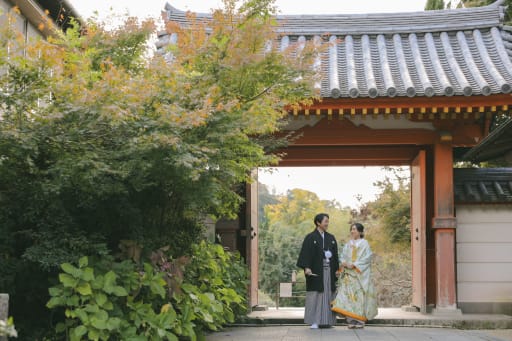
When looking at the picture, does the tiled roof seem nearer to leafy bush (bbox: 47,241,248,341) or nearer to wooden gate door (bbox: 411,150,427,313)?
wooden gate door (bbox: 411,150,427,313)

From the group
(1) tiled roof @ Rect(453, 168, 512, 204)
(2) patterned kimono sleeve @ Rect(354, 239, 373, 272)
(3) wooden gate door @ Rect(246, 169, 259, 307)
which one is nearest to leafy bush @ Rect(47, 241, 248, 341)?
(2) patterned kimono sleeve @ Rect(354, 239, 373, 272)

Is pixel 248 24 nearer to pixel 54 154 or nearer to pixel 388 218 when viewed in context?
pixel 54 154

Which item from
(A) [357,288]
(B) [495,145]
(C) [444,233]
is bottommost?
(A) [357,288]

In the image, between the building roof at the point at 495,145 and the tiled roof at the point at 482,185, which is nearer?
the building roof at the point at 495,145

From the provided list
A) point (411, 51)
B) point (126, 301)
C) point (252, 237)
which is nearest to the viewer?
point (126, 301)

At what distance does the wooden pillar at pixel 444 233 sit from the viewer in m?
10.8

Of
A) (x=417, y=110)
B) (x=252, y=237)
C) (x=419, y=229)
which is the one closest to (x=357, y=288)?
(x=419, y=229)

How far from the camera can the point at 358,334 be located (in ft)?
30.8

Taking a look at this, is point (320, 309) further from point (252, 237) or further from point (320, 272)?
point (252, 237)

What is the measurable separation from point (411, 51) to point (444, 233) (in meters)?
3.58

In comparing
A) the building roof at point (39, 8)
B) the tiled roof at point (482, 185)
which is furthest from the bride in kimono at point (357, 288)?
the building roof at point (39, 8)

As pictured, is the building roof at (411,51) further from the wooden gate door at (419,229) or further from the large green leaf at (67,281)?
the large green leaf at (67,281)

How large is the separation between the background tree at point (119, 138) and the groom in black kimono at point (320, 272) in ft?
10.2

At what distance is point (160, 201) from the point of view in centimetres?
743
